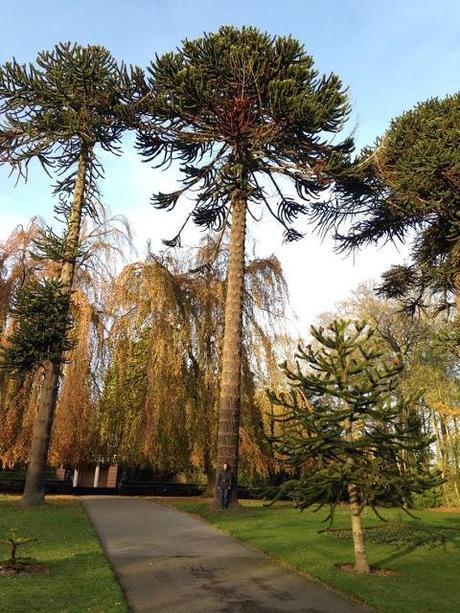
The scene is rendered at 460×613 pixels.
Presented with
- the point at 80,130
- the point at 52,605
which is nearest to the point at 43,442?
the point at 80,130

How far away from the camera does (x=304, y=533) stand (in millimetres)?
10695

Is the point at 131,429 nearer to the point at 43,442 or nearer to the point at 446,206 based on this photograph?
the point at 43,442

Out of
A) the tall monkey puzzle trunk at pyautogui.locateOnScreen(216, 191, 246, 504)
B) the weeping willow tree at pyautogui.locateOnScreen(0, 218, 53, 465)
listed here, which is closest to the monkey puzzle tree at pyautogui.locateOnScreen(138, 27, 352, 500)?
the tall monkey puzzle trunk at pyautogui.locateOnScreen(216, 191, 246, 504)

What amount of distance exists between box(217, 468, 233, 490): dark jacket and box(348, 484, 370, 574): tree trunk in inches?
253

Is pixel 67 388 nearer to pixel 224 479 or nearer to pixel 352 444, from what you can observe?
pixel 224 479

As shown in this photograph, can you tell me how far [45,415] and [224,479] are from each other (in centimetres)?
530

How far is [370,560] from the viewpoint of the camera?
8383 millimetres

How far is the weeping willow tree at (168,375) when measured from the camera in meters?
17.2

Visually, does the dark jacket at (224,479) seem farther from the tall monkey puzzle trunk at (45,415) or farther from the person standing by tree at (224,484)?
the tall monkey puzzle trunk at (45,415)

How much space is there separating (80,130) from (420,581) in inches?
541

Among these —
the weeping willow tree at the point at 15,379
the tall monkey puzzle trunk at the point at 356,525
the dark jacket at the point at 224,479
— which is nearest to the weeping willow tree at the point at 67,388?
the weeping willow tree at the point at 15,379

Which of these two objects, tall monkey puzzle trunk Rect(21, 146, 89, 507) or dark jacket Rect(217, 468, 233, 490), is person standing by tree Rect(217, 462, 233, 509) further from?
tall monkey puzzle trunk Rect(21, 146, 89, 507)

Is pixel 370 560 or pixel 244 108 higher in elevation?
pixel 244 108

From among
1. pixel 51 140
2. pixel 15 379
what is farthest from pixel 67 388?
pixel 51 140
